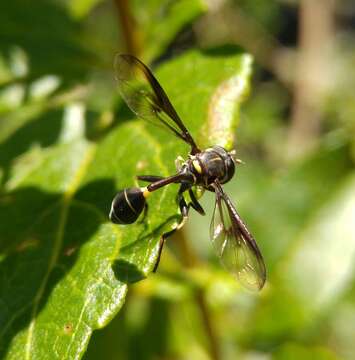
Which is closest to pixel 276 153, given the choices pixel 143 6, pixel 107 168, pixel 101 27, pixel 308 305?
pixel 101 27

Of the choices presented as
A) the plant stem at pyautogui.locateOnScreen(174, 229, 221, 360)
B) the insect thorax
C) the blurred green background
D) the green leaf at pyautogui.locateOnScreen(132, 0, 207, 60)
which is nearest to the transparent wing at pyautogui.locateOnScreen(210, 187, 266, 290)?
the insect thorax

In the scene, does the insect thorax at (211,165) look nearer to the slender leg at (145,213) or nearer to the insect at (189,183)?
the insect at (189,183)

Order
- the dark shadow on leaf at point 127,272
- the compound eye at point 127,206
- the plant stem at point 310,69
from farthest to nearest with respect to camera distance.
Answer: the plant stem at point 310,69 < the compound eye at point 127,206 < the dark shadow on leaf at point 127,272

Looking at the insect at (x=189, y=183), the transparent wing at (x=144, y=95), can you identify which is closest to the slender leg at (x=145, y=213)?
the insect at (x=189, y=183)

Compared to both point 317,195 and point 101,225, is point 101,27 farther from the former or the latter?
point 101,225

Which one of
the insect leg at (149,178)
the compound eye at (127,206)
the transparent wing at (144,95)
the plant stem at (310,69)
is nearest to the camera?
the compound eye at (127,206)

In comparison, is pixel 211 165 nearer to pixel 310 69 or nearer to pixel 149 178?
pixel 149 178

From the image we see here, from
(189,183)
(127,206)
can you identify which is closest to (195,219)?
(189,183)
